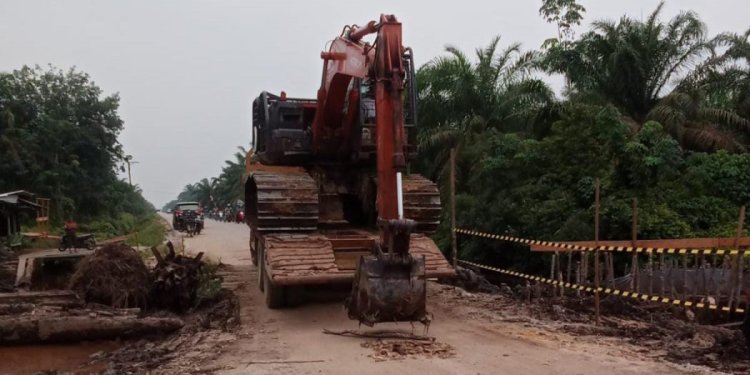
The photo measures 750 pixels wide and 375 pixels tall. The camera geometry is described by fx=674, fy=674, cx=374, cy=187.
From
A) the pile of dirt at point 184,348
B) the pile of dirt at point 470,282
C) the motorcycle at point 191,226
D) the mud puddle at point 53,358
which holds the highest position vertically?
the motorcycle at point 191,226

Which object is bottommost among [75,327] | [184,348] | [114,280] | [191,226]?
[184,348]

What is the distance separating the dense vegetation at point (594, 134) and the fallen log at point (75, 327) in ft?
27.0

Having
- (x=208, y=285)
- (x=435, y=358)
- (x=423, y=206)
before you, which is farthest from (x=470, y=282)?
(x=435, y=358)

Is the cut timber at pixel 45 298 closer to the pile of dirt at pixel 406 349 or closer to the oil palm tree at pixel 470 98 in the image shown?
the pile of dirt at pixel 406 349

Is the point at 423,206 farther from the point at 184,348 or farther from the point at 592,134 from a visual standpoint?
the point at 592,134

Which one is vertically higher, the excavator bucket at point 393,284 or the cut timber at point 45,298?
the excavator bucket at point 393,284

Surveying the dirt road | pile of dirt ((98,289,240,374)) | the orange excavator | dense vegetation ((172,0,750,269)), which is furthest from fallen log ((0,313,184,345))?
dense vegetation ((172,0,750,269))

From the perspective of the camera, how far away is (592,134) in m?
15.6

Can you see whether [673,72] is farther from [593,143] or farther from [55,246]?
[55,246]

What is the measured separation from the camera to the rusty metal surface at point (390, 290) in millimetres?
7559

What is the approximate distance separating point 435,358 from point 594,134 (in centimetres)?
1017

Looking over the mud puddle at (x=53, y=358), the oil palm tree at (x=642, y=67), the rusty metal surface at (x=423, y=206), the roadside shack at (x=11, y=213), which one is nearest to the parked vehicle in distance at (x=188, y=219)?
the roadside shack at (x=11, y=213)

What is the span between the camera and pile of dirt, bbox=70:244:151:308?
10.9 meters

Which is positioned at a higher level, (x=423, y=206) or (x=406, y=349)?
(x=423, y=206)
